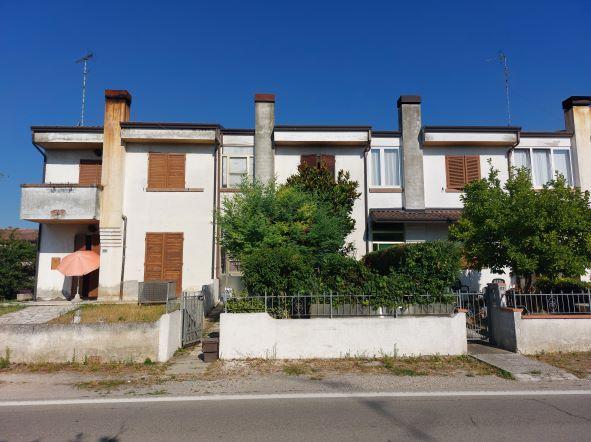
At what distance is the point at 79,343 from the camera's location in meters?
9.18

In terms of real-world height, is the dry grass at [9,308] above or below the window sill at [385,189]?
below

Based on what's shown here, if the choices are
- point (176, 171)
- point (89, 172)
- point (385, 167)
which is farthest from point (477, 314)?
point (89, 172)

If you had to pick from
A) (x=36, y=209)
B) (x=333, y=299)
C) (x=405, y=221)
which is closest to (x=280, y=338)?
(x=333, y=299)

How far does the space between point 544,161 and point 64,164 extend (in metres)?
22.5

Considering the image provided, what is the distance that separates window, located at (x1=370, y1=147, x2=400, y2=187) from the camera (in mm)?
18766

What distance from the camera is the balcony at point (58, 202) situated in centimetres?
1658

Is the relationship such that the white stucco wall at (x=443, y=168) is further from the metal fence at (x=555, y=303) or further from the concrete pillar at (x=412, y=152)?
the metal fence at (x=555, y=303)

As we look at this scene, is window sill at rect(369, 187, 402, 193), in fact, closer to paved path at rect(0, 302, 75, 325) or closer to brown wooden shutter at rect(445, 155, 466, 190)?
brown wooden shutter at rect(445, 155, 466, 190)

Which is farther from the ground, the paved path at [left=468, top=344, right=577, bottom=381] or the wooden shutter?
the wooden shutter

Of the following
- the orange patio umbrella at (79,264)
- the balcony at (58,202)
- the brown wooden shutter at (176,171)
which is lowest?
the orange patio umbrella at (79,264)

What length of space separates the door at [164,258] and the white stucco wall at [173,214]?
19 cm

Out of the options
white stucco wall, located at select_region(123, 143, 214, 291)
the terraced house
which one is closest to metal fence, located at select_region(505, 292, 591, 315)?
the terraced house

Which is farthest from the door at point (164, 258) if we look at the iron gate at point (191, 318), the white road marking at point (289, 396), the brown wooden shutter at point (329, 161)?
the white road marking at point (289, 396)

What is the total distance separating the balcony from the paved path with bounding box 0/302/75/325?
3774mm
